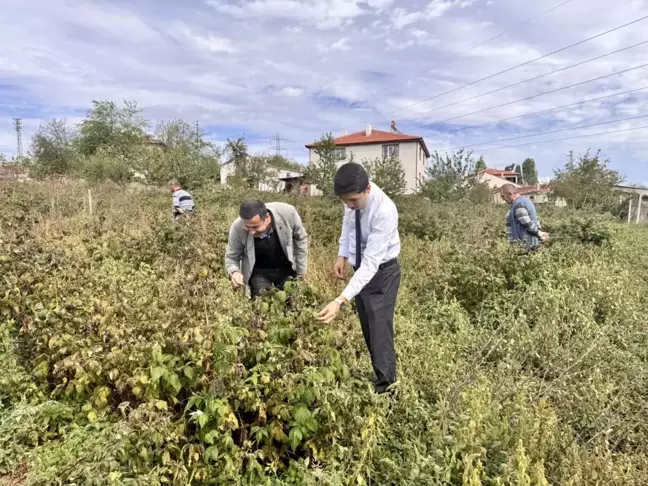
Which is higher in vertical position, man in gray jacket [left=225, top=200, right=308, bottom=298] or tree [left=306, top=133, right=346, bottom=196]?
tree [left=306, top=133, right=346, bottom=196]

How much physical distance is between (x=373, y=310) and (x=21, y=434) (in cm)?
236

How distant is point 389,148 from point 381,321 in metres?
40.4

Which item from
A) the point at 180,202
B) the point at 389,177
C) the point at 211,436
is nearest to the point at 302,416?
the point at 211,436

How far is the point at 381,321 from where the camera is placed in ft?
9.30

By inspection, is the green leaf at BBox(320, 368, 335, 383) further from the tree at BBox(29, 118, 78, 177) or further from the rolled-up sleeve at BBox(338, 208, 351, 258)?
the tree at BBox(29, 118, 78, 177)

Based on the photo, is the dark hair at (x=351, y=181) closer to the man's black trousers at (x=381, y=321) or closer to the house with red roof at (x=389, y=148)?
the man's black trousers at (x=381, y=321)

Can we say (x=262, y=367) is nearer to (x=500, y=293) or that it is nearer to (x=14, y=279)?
(x=14, y=279)

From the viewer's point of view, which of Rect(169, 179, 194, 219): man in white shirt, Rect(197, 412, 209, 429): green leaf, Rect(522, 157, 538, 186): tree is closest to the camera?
Rect(197, 412, 209, 429): green leaf

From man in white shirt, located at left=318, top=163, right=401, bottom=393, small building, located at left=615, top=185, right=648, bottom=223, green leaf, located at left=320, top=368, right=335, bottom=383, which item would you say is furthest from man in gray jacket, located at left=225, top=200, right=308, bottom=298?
small building, located at left=615, top=185, right=648, bottom=223

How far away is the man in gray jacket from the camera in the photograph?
349cm

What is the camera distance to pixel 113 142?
120ft

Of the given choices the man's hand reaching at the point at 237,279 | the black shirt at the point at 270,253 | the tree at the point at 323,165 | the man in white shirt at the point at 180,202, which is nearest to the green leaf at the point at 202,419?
the man's hand reaching at the point at 237,279

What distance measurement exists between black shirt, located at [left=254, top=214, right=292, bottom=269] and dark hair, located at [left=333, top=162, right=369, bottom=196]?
3.51 feet

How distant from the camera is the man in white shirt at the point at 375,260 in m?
2.63
